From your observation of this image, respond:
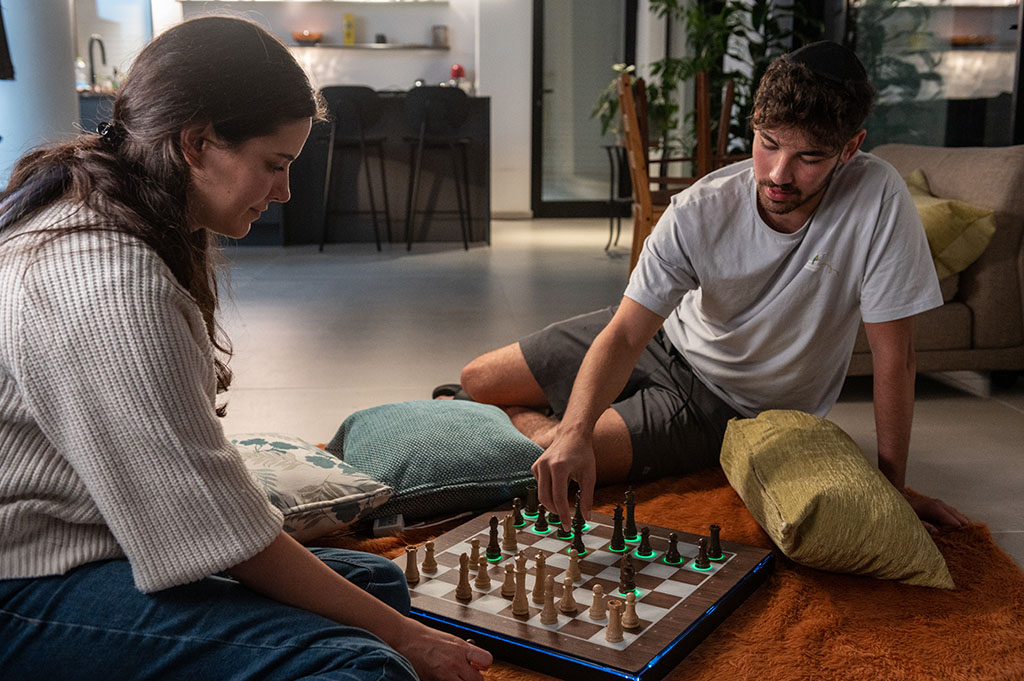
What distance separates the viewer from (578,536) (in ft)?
5.95

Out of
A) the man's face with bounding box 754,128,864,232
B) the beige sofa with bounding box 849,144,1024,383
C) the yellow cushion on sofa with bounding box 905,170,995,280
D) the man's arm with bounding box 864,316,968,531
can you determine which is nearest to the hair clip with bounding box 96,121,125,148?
the man's face with bounding box 754,128,864,232

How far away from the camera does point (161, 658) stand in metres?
1.07

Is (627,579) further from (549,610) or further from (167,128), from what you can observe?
(167,128)

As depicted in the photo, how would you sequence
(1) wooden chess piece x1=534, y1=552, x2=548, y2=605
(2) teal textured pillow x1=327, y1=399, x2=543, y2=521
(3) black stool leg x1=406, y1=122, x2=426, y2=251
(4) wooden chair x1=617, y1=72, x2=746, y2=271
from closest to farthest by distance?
(1) wooden chess piece x1=534, y1=552, x2=548, y2=605 < (2) teal textured pillow x1=327, y1=399, x2=543, y2=521 < (4) wooden chair x1=617, y1=72, x2=746, y2=271 < (3) black stool leg x1=406, y1=122, x2=426, y2=251

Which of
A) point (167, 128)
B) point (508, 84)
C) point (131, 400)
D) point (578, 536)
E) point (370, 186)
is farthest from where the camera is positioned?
point (508, 84)

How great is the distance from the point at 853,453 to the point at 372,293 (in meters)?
3.70

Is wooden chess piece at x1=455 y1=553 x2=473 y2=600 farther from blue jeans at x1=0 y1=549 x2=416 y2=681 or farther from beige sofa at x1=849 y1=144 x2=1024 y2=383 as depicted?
beige sofa at x1=849 y1=144 x2=1024 y2=383

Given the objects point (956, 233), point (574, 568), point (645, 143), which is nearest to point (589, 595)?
point (574, 568)

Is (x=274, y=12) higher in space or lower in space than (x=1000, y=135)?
higher

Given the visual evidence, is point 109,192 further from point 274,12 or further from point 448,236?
point 274,12

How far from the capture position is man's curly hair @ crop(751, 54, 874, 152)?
1850 mm

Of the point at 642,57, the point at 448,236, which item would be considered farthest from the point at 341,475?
the point at 642,57

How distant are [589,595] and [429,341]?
2.49 m

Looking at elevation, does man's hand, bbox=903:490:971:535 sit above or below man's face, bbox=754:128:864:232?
below
